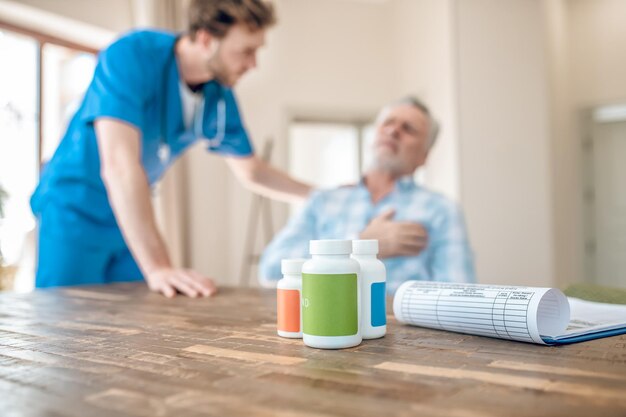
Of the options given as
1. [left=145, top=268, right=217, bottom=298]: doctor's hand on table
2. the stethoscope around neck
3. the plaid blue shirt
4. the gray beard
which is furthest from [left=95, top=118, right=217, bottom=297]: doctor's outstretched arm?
the gray beard

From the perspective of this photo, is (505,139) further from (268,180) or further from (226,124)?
(226,124)

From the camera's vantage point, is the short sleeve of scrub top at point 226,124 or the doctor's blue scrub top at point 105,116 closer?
the doctor's blue scrub top at point 105,116

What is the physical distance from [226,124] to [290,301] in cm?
135

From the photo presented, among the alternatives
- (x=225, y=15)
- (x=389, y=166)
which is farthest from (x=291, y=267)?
(x=389, y=166)

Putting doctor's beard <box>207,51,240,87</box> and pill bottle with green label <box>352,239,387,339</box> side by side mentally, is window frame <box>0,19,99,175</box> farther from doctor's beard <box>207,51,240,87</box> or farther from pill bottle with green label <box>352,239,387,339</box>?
pill bottle with green label <box>352,239,387,339</box>

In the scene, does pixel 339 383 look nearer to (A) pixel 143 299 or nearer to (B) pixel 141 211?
(A) pixel 143 299

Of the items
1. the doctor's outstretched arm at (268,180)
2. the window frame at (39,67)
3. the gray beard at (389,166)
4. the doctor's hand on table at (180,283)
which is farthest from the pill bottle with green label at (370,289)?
the window frame at (39,67)

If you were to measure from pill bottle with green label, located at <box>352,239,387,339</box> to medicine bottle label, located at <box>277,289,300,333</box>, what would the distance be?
0.08 m

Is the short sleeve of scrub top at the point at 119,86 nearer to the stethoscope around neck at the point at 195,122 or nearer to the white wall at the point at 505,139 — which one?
the stethoscope around neck at the point at 195,122

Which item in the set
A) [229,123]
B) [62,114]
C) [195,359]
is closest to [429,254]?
[229,123]

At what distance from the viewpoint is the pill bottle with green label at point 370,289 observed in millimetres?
709

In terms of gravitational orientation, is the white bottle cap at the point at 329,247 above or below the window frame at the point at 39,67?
below

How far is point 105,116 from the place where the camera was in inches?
59.2

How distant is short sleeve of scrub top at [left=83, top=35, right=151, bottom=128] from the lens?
4.98 ft
